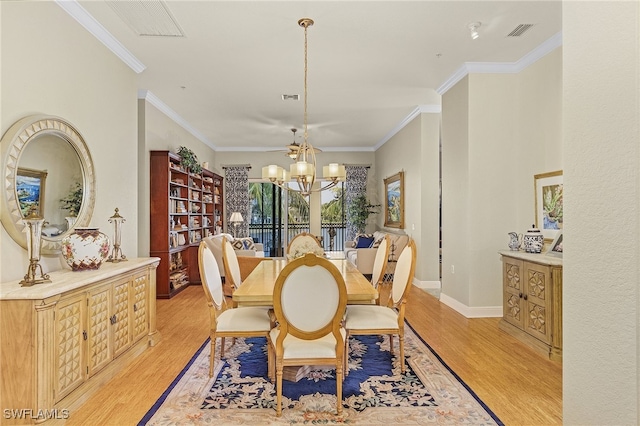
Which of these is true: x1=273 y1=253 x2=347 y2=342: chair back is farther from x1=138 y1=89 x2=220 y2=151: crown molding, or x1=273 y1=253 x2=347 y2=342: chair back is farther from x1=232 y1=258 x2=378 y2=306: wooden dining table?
x1=138 y1=89 x2=220 y2=151: crown molding

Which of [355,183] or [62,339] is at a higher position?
[355,183]

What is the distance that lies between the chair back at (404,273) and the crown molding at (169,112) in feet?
14.6

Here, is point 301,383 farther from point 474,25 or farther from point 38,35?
point 474,25

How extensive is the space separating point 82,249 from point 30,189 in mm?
536

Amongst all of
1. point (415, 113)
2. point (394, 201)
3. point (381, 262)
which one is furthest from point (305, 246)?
point (394, 201)

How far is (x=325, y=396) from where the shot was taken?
2.58 m

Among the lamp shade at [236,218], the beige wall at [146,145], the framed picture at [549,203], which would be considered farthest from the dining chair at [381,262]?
the lamp shade at [236,218]

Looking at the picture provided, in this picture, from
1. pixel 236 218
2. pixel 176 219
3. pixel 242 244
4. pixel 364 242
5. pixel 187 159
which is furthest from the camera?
pixel 236 218

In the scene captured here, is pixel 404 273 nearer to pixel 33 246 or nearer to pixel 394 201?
pixel 33 246

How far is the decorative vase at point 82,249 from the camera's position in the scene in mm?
2703

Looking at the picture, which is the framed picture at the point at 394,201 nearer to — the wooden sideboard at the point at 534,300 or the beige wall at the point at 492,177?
the beige wall at the point at 492,177

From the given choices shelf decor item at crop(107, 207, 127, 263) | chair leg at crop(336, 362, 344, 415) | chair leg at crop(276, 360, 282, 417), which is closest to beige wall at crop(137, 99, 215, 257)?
shelf decor item at crop(107, 207, 127, 263)

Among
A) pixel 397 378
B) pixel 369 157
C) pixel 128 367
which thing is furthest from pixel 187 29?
pixel 369 157

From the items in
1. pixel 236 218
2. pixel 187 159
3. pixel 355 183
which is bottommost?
pixel 236 218
